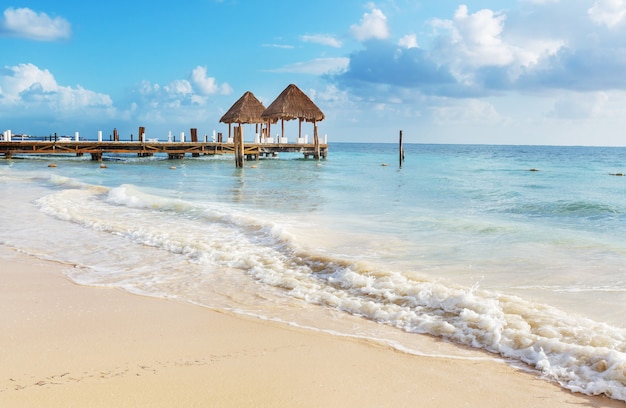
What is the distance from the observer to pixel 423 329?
4367mm

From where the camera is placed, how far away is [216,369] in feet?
11.0

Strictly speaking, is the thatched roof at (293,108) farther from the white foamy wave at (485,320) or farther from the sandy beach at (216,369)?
the sandy beach at (216,369)

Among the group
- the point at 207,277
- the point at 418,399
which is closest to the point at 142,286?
the point at 207,277

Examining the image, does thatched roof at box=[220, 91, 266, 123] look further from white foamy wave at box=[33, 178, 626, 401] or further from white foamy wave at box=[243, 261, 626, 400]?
white foamy wave at box=[243, 261, 626, 400]

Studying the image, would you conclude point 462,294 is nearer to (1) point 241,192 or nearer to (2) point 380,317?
(2) point 380,317

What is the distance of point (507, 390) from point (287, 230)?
645 centimetres

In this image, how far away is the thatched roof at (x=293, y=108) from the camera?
123 ft

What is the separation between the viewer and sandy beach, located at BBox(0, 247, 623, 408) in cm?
295

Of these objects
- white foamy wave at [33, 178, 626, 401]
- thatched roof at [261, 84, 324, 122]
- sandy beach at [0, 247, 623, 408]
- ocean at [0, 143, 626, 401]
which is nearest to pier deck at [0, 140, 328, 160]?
thatched roof at [261, 84, 324, 122]

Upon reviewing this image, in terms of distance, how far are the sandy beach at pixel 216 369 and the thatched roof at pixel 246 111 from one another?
36408 mm

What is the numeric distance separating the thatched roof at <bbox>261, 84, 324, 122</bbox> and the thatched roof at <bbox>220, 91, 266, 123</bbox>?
5.92 ft

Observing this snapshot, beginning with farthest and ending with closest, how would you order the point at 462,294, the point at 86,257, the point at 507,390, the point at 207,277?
1. the point at 86,257
2. the point at 207,277
3. the point at 462,294
4. the point at 507,390

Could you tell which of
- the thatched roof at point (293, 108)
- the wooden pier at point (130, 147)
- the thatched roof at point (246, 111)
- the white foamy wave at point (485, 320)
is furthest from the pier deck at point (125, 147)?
the white foamy wave at point (485, 320)

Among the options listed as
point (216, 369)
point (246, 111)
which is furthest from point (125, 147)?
point (216, 369)
